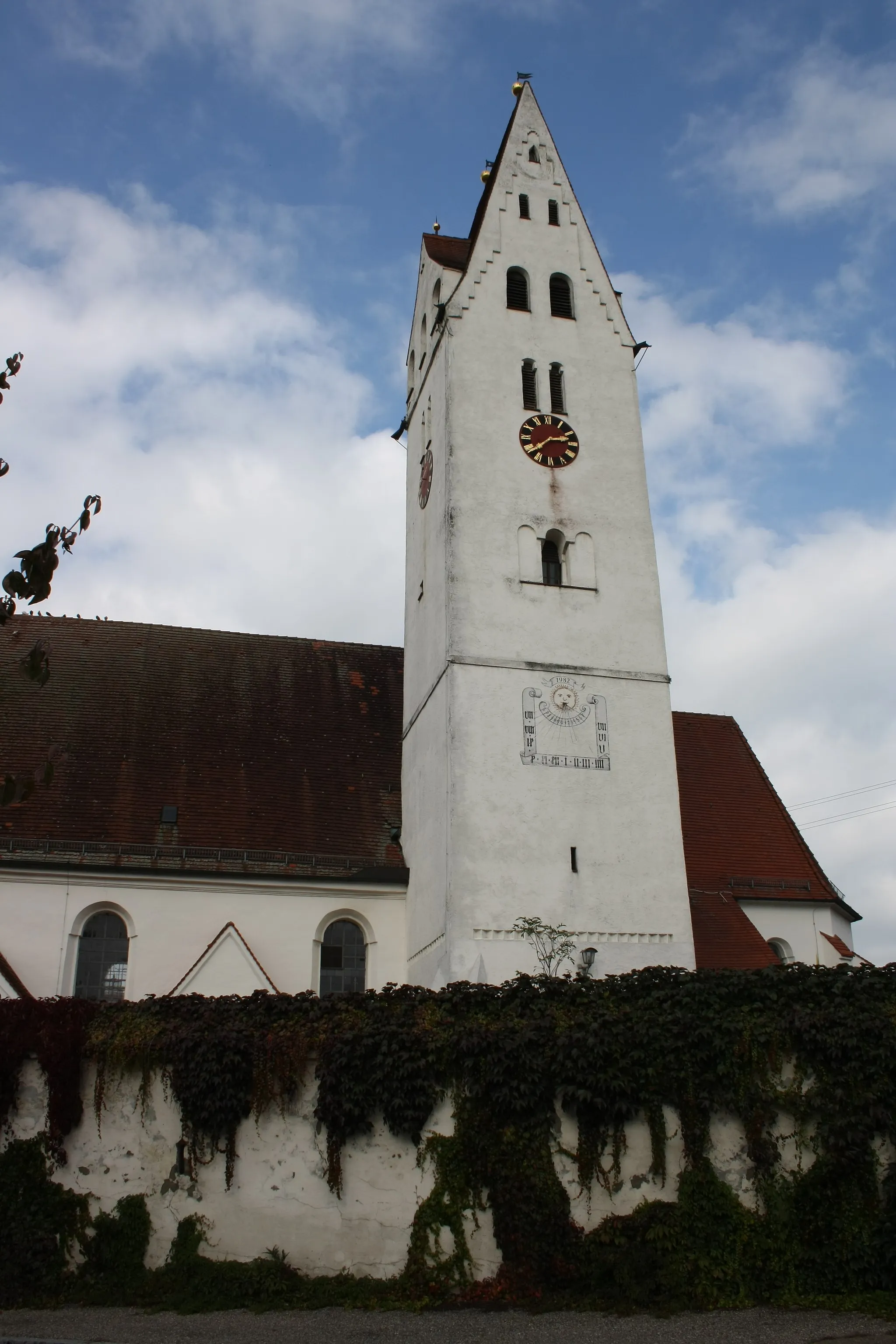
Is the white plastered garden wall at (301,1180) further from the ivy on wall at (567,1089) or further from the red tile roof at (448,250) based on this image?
the red tile roof at (448,250)

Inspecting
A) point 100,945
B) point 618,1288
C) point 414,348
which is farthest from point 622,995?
point 414,348

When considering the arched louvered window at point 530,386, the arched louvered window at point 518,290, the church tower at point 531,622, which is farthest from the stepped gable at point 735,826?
the arched louvered window at point 518,290

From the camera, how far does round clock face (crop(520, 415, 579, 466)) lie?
22.5 metres

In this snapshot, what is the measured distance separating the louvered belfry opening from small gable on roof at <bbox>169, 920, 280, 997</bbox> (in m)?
13.9

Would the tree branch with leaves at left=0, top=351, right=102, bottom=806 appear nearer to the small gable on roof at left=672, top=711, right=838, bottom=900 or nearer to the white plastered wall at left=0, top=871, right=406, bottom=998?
the white plastered wall at left=0, top=871, right=406, bottom=998

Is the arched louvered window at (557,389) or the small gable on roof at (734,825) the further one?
the small gable on roof at (734,825)

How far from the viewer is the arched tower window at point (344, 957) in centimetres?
2112

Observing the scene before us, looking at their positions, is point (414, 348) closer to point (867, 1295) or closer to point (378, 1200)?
point (378, 1200)

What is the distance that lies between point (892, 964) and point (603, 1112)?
382 centimetres

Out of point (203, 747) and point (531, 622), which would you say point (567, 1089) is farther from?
point (203, 747)

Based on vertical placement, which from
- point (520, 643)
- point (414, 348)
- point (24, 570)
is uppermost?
point (414, 348)

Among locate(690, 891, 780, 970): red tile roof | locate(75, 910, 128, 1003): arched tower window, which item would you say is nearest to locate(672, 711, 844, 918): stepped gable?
locate(690, 891, 780, 970): red tile roof

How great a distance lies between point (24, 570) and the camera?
7199 millimetres

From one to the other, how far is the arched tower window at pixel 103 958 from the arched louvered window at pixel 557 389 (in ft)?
41.1
